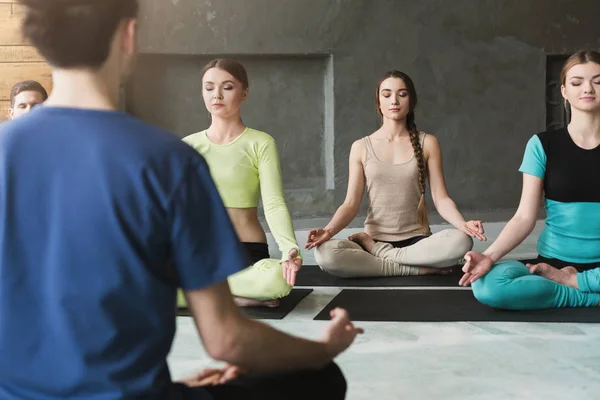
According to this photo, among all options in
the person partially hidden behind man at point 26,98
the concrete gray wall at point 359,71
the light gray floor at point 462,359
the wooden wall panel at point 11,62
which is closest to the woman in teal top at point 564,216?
the light gray floor at point 462,359

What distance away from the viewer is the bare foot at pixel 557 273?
10.2 ft

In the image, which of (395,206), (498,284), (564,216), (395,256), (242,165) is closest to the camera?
(498,284)

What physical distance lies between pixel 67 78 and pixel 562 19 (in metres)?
7.04

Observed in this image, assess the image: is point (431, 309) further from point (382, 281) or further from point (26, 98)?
point (26, 98)

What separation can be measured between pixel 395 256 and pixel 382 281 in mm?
221

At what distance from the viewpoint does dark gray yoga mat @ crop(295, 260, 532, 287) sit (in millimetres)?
3838

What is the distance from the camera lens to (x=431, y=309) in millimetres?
3195

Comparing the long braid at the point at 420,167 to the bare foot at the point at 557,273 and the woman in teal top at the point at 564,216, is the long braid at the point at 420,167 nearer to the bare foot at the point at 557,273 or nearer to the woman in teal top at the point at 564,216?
the woman in teal top at the point at 564,216

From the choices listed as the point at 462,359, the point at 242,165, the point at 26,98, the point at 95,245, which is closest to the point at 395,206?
the point at 242,165

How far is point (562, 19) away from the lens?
7.34 metres

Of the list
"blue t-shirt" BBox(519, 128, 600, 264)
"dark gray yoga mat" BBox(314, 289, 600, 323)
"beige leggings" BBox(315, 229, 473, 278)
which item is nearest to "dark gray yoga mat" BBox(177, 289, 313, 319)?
"dark gray yoga mat" BBox(314, 289, 600, 323)

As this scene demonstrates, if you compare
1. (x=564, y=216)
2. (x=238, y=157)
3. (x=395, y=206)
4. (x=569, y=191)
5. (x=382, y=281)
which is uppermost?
(x=238, y=157)

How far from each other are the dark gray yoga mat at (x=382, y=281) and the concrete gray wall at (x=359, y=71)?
3.03 metres

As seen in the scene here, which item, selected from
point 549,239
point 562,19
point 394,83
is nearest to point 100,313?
point 549,239
